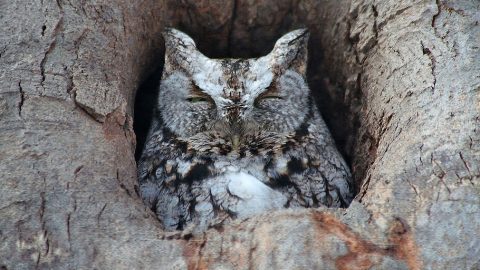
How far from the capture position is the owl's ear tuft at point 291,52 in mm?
2988

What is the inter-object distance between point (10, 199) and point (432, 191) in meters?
1.26

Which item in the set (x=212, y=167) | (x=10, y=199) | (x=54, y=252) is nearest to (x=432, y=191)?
(x=212, y=167)

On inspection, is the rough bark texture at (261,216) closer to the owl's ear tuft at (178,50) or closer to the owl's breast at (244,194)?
the owl's ear tuft at (178,50)

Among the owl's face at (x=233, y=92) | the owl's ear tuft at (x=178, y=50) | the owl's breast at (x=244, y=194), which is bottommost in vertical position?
the owl's breast at (x=244, y=194)

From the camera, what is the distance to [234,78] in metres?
2.80

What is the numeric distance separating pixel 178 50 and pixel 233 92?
44 centimetres

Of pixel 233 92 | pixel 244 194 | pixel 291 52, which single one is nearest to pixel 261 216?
pixel 244 194

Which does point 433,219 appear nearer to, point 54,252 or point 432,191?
point 432,191

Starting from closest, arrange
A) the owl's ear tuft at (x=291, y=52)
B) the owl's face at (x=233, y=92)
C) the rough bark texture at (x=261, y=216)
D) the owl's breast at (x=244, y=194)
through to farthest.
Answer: the rough bark texture at (x=261, y=216)
the owl's breast at (x=244, y=194)
the owl's face at (x=233, y=92)
the owl's ear tuft at (x=291, y=52)

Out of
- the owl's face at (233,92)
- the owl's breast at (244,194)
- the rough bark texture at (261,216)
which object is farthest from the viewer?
the owl's face at (233,92)

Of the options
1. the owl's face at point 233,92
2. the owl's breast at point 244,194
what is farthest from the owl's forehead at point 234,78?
the owl's breast at point 244,194

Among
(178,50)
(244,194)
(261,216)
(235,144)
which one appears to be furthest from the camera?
(178,50)

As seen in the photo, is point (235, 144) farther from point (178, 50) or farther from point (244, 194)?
point (178, 50)

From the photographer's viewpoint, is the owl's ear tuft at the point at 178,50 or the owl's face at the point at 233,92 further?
the owl's ear tuft at the point at 178,50
